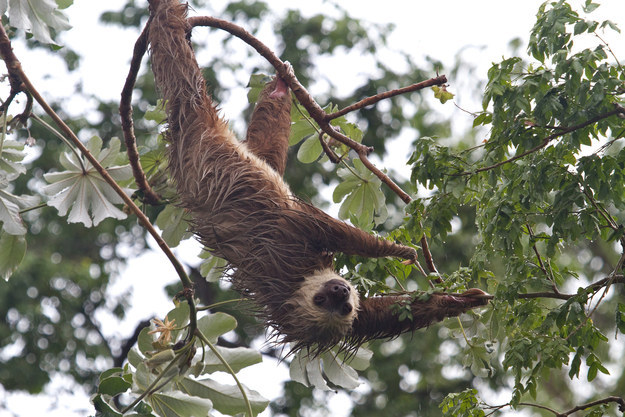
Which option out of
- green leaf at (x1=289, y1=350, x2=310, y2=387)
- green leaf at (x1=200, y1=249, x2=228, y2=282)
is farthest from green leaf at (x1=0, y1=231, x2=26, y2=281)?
green leaf at (x1=289, y1=350, x2=310, y2=387)

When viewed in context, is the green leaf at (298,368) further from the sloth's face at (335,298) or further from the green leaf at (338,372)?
the sloth's face at (335,298)

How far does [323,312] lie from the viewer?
397cm

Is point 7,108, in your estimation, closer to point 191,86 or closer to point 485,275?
point 191,86

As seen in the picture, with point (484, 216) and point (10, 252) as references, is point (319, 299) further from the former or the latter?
point (10, 252)

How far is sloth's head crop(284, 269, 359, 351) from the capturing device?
396 cm

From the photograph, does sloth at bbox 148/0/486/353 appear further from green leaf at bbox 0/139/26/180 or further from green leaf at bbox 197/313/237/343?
green leaf at bbox 0/139/26/180

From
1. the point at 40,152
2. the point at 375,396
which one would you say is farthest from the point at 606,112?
the point at 40,152

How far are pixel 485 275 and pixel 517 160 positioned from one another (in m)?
0.71

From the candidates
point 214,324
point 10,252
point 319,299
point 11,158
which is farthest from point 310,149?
point 10,252

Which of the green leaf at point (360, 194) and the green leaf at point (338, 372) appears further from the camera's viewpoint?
the green leaf at point (360, 194)

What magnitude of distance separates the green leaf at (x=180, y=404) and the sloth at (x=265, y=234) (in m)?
0.82

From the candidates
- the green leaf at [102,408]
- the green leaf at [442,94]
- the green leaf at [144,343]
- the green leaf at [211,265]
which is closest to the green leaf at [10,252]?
the green leaf at [144,343]

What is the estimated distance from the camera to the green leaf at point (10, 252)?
13.1 ft

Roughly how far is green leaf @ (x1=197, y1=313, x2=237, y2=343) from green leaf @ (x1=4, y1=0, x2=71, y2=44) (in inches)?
71.6
